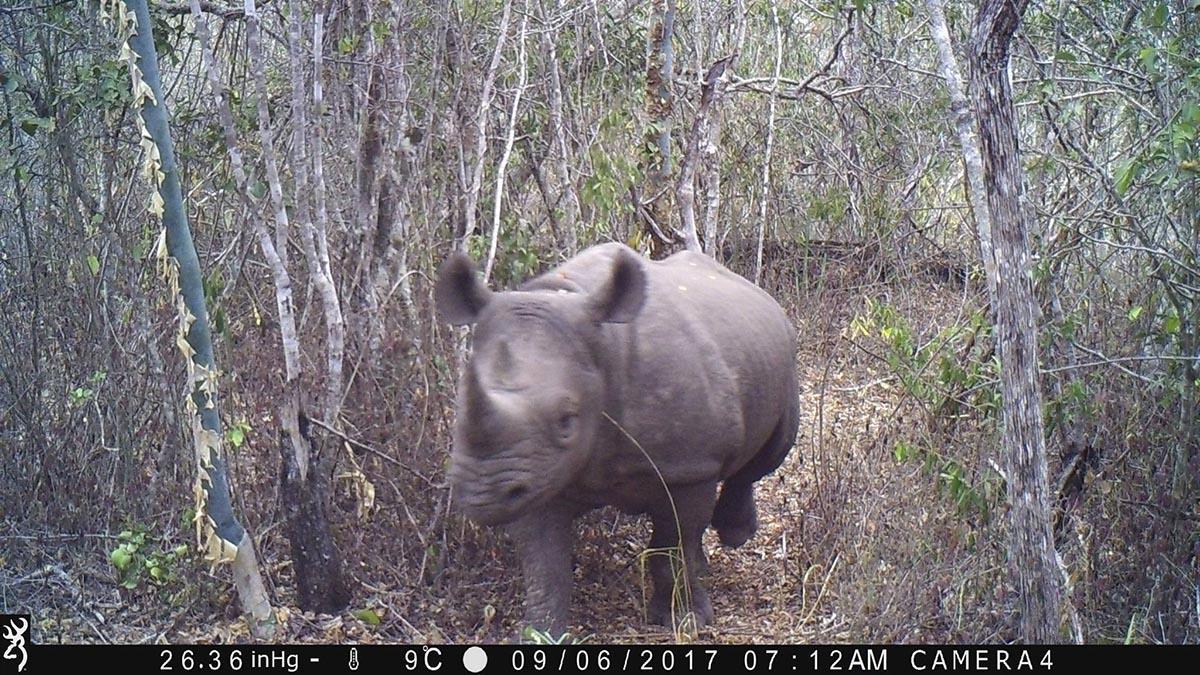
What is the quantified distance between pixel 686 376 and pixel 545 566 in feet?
3.13

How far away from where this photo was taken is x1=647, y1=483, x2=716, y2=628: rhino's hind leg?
18.8ft

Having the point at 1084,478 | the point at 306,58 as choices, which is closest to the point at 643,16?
the point at 306,58

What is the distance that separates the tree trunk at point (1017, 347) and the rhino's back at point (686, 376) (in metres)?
1.20

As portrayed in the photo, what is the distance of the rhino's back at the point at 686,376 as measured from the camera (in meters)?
5.44

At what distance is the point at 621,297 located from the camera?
528cm

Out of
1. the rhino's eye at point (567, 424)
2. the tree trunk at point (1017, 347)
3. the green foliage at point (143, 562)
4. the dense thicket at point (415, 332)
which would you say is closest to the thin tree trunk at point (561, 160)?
the dense thicket at point (415, 332)

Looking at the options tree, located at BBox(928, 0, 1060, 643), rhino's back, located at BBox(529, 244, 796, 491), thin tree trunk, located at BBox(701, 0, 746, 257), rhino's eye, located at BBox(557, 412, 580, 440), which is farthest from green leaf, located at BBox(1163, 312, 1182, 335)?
thin tree trunk, located at BBox(701, 0, 746, 257)

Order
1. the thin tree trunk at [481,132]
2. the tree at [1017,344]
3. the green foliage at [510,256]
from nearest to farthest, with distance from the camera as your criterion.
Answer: the tree at [1017,344] < the thin tree trunk at [481,132] < the green foliage at [510,256]

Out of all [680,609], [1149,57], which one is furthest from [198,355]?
[1149,57]

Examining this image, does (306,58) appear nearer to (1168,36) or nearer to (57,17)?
(57,17)

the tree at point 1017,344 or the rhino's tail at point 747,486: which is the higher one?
the tree at point 1017,344

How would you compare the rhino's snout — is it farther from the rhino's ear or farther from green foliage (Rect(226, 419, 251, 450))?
green foliage (Rect(226, 419, 251, 450))

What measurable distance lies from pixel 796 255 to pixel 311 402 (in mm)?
5296

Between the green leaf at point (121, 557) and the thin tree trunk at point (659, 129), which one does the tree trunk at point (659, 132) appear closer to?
the thin tree trunk at point (659, 129)
